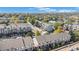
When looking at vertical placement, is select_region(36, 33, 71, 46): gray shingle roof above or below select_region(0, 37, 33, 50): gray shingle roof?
above

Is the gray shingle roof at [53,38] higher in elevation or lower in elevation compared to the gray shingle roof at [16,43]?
higher
